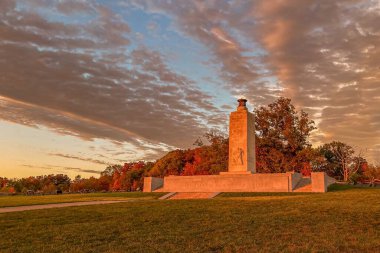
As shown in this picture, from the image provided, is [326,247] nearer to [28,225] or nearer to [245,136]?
[28,225]

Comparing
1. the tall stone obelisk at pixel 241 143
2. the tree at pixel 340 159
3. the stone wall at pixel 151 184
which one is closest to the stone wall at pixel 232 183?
the stone wall at pixel 151 184

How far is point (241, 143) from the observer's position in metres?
33.8

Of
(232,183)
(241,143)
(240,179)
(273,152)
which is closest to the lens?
(240,179)

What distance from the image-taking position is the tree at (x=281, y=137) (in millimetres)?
44406

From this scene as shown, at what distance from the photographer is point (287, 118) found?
1810 inches

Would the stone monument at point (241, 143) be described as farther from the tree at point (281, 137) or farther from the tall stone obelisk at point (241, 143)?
the tree at point (281, 137)

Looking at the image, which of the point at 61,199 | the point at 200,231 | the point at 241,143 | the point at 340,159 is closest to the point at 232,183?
the point at 241,143

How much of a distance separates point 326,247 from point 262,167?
38056mm

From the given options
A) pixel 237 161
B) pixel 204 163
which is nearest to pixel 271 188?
pixel 237 161

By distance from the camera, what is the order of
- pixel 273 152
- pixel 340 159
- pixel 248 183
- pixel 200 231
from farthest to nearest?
pixel 340 159 < pixel 273 152 < pixel 248 183 < pixel 200 231

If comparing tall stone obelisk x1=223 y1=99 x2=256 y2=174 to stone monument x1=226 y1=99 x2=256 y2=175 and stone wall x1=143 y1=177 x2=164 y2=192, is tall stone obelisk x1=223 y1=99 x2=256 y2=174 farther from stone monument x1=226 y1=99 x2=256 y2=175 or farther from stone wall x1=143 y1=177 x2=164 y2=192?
stone wall x1=143 y1=177 x2=164 y2=192

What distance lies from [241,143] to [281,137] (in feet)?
44.4

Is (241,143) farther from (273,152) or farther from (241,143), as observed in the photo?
(273,152)

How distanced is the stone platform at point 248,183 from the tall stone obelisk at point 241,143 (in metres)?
1.56
